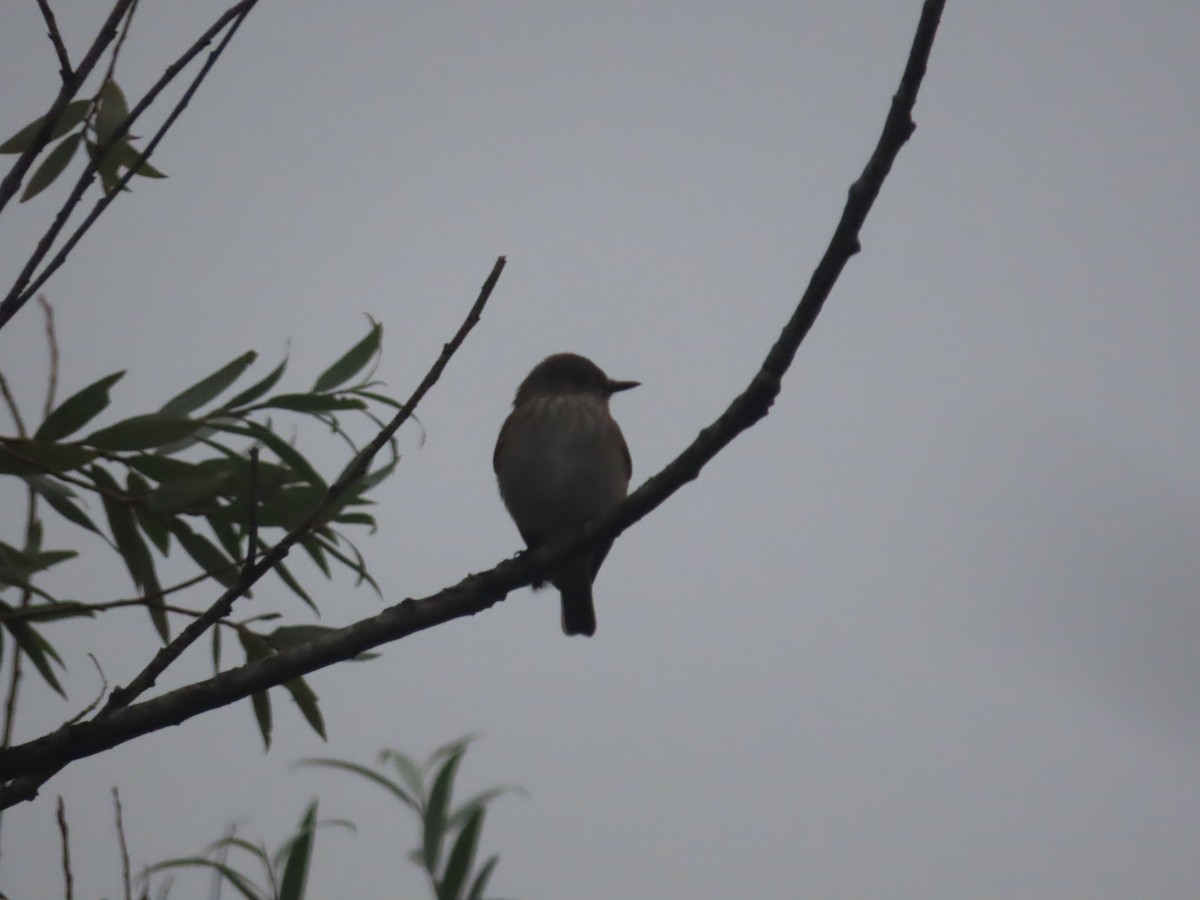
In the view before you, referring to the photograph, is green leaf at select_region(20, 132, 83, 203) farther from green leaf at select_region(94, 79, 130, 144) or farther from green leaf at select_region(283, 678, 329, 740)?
green leaf at select_region(283, 678, 329, 740)

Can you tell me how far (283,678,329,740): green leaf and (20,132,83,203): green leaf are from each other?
4.09 ft

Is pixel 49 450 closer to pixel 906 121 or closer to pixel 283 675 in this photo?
pixel 283 675

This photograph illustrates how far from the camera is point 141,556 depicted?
109 inches

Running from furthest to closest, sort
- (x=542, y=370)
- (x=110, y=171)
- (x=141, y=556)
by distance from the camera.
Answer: (x=542, y=370) < (x=110, y=171) < (x=141, y=556)

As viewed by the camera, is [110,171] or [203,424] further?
[110,171]

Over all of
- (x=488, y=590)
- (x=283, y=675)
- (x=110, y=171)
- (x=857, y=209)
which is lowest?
(x=283, y=675)

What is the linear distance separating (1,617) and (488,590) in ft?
3.38

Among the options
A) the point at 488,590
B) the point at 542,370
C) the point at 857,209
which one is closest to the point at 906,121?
the point at 857,209

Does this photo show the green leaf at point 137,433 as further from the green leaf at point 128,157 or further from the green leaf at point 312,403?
the green leaf at point 128,157

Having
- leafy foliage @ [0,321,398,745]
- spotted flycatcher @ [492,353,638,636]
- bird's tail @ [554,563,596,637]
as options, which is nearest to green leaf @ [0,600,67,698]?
leafy foliage @ [0,321,398,745]

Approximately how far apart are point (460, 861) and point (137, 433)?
1089 millimetres

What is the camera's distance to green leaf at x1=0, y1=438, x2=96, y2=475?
232 centimetres

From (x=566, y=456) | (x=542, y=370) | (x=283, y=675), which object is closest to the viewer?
(x=283, y=675)

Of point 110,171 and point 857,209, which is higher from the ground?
point 110,171
